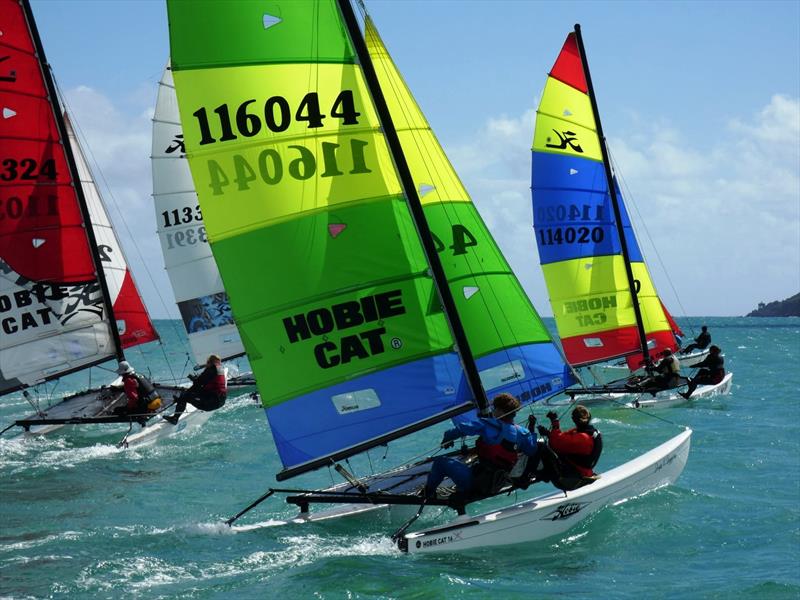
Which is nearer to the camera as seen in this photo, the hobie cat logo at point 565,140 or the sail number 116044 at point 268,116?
the sail number 116044 at point 268,116

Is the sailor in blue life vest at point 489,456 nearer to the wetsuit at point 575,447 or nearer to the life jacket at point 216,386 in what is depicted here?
the wetsuit at point 575,447

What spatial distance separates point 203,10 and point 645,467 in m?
6.19

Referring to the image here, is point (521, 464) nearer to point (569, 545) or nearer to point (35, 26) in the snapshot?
point (569, 545)

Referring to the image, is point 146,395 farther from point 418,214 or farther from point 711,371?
point 711,371

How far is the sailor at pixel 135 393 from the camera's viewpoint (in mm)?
16578

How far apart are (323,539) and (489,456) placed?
1.83m

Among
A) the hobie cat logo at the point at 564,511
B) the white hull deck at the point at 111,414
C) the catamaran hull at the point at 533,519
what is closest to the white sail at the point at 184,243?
the white hull deck at the point at 111,414

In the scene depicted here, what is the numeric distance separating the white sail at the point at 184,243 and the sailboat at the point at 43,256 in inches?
119

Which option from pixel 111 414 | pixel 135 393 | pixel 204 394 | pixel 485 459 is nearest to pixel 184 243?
pixel 204 394

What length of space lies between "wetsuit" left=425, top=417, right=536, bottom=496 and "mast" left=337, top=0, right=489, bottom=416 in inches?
19.9

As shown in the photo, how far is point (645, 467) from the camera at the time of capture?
11.1 meters

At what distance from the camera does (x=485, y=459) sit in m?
9.50

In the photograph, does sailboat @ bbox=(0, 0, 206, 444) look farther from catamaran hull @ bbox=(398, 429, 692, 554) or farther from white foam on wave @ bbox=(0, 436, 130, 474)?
catamaran hull @ bbox=(398, 429, 692, 554)

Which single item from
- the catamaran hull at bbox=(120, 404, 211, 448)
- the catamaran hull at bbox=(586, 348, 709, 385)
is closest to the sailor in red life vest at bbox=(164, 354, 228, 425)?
the catamaran hull at bbox=(120, 404, 211, 448)
